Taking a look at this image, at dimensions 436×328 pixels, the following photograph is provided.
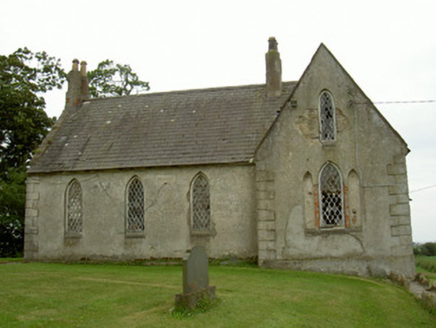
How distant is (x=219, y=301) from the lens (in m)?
10.4

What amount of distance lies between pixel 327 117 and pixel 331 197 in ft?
10.4

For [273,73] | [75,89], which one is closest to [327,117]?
[273,73]

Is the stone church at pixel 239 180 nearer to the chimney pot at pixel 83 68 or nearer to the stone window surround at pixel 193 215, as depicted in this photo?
the stone window surround at pixel 193 215

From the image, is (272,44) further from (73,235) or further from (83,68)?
(73,235)

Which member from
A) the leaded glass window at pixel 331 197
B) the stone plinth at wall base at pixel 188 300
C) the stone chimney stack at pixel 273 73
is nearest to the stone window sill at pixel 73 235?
the leaded glass window at pixel 331 197

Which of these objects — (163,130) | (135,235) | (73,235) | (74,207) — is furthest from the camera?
(163,130)

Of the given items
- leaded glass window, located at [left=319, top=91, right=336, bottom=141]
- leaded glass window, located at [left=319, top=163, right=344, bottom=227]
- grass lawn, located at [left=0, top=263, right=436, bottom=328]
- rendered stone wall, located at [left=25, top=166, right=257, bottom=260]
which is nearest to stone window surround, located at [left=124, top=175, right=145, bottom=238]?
rendered stone wall, located at [left=25, top=166, right=257, bottom=260]

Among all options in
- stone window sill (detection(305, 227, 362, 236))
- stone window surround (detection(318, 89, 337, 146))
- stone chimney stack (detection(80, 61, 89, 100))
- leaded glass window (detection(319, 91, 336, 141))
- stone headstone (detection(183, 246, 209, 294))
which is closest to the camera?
stone headstone (detection(183, 246, 209, 294))

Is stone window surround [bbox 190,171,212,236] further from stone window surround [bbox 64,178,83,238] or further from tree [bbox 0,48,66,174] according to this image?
tree [bbox 0,48,66,174]

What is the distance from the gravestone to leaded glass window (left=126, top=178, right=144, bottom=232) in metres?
9.59

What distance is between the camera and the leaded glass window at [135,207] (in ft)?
65.3

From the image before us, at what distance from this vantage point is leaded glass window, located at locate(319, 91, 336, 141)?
699 inches

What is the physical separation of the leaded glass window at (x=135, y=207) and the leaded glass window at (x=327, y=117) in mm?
8188

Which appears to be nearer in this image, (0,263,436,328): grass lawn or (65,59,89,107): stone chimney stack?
(0,263,436,328): grass lawn
